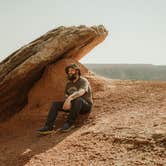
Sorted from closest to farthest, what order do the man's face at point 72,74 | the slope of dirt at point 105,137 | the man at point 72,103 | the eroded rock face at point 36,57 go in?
the slope of dirt at point 105,137
the man at point 72,103
the man's face at point 72,74
the eroded rock face at point 36,57

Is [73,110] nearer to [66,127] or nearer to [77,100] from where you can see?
[77,100]

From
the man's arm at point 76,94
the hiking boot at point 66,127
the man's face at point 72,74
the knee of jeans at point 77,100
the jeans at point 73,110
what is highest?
the man's face at point 72,74

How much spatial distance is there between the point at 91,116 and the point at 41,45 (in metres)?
2.41

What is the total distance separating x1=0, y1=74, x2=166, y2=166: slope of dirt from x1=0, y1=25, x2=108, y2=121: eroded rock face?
0.93 meters

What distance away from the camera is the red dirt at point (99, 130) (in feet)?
15.6

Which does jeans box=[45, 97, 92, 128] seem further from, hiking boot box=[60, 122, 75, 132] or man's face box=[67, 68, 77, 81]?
man's face box=[67, 68, 77, 81]

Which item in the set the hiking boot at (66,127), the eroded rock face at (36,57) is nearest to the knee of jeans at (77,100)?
the hiking boot at (66,127)

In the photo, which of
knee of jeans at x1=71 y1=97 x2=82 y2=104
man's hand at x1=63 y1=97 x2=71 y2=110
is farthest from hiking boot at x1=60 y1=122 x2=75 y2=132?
knee of jeans at x1=71 y1=97 x2=82 y2=104

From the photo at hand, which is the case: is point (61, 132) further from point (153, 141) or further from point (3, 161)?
point (153, 141)

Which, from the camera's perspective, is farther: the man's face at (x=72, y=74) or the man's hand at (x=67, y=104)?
the man's face at (x=72, y=74)

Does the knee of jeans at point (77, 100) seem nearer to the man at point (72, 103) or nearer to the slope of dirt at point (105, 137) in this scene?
the man at point (72, 103)

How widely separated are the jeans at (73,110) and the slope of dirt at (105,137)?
0.61 ft

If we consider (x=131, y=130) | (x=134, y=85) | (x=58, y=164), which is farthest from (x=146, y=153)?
(x=134, y=85)

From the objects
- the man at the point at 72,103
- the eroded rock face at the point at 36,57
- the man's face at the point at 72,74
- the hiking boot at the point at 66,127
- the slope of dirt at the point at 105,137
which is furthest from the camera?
the eroded rock face at the point at 36,57
